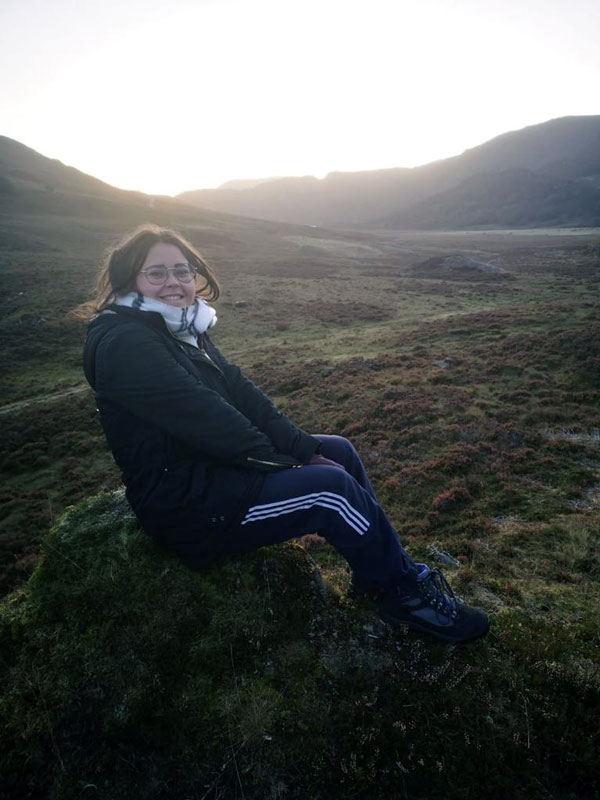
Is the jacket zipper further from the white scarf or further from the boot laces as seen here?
the boot laces

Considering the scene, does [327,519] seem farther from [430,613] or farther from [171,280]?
[171,280]

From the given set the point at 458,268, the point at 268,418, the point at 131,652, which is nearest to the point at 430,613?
the point at 268,418

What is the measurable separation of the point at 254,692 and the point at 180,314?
320 centimetres

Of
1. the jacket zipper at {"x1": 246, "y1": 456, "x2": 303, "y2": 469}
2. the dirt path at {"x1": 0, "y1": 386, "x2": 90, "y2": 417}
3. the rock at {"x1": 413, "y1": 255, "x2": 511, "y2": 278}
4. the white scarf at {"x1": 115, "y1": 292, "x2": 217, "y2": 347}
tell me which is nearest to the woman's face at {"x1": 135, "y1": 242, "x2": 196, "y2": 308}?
the white scarf at {"x1": 115, "y1": 292, "x2": 217, "y2": 347}

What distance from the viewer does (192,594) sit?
3.58 m

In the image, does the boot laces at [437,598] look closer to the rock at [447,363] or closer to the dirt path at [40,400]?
the rock at [447,363]

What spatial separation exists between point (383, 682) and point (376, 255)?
7432cm

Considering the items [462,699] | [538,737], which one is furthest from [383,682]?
[538,737]

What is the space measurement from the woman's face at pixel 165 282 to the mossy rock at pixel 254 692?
7.39 ft

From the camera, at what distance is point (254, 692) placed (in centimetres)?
312

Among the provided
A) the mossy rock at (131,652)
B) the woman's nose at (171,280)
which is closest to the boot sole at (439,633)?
the mossy rock at (131,652)

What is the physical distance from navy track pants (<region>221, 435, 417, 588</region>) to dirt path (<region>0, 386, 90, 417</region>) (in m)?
17.5

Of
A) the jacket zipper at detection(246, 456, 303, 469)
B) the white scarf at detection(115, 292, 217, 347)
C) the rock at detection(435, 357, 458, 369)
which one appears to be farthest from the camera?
the rock at detection(435, 357, 458, 369)

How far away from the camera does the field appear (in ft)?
11.7
